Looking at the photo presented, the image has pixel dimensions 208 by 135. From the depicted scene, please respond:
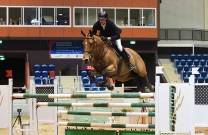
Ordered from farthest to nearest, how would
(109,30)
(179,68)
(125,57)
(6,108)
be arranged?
1. (179,68)
2. (125,57)
3. (109,30)
4. (6,108)

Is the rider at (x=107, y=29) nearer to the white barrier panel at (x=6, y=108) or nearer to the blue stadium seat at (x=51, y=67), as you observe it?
the white barrier panel at (x=6, y=108)

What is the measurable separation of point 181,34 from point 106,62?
1834cm

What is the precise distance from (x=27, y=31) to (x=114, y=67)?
14.3 m

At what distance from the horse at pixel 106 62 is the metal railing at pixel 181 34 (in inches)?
670

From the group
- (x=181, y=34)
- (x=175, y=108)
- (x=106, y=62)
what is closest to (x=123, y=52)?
(x=106, y=62)

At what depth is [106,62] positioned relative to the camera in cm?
704

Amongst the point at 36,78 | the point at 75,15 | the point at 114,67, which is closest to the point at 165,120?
the point at 114,67

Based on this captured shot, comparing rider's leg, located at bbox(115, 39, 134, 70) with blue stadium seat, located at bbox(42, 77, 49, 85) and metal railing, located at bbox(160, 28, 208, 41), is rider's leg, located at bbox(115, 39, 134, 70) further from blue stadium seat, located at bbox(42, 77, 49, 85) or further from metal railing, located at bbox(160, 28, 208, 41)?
metal railing, located at bbox(160, 28, 208, 41)

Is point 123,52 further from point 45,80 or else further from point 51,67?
point 51,67

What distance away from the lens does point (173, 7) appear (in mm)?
25891

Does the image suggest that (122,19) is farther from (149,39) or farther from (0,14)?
(0,14)

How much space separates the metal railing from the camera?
24484 mm

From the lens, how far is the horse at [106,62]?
6.65m

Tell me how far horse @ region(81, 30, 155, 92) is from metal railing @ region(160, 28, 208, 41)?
1702 cm
